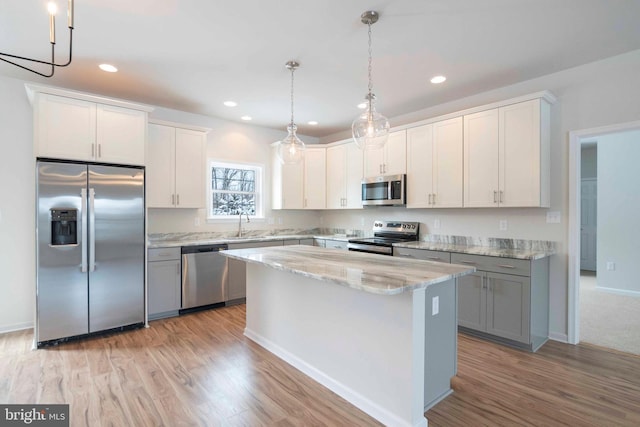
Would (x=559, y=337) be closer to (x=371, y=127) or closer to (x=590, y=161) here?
(x=371, y=127)

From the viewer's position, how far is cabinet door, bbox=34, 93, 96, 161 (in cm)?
317

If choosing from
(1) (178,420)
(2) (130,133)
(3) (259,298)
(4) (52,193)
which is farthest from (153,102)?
(1) (178,420)

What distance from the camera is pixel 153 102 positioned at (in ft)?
14.1

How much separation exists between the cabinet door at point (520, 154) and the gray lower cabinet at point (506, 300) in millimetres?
682

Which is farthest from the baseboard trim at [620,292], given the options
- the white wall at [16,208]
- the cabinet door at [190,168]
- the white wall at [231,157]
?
the white wall at [16,208]

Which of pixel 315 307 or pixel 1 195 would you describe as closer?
pixel 315 307

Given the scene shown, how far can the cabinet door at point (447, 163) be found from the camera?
387cm

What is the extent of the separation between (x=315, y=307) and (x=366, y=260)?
56cm

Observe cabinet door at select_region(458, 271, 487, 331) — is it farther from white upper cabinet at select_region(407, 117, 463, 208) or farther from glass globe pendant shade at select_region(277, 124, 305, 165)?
glass globe pendant shade at select_region(277, 124, 305, 165)

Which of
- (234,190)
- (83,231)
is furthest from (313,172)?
(83,231)

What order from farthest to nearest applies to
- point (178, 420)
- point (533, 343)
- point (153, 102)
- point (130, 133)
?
point (153, 102) < point (130, 133) < point (533, 343) < point (178, 420)

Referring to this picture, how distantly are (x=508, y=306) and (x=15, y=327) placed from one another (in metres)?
5.21

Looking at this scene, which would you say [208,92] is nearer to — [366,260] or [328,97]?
[328,97]

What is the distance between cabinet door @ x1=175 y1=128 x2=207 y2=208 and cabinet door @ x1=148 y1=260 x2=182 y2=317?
32.7 inches
